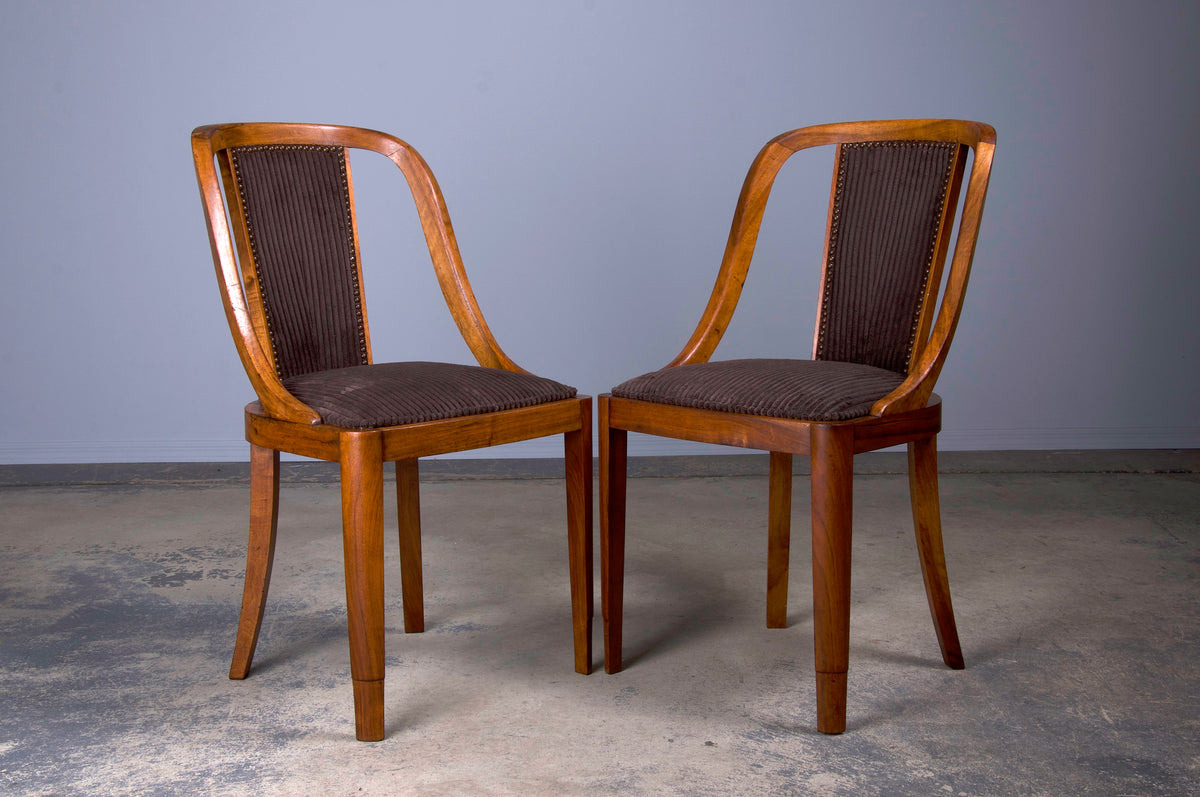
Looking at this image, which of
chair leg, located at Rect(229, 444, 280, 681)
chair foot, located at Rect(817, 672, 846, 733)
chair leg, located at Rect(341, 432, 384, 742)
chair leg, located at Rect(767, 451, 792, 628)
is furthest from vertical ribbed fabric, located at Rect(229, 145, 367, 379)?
chair foot, located at Rect(817, 672, 846, 733)

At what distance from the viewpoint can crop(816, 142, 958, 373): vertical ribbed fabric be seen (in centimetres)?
196

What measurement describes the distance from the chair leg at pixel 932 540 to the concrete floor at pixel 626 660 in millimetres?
58

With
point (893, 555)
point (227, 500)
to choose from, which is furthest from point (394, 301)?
point (893, 555)

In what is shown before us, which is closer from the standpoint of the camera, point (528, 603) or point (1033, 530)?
point (528, 603)

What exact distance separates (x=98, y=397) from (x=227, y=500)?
0.80 m

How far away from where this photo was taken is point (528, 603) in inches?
91.7

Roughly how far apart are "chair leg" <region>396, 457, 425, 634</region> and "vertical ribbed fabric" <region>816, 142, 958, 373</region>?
2.68 feet

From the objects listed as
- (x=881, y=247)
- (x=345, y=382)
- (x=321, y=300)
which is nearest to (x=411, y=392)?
(x=345, y=382)

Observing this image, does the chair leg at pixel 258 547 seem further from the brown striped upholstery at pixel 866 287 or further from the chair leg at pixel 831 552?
the chair leg at pixel 831 552

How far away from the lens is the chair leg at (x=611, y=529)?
6.19 feet

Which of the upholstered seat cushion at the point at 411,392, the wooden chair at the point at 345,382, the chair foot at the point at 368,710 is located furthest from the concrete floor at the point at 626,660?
the upholstered seat cushion at the point at 411,392

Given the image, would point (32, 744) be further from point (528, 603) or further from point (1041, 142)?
point (1041, 142)

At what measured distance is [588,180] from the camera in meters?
3.65

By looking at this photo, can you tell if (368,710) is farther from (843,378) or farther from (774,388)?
(843,378)
